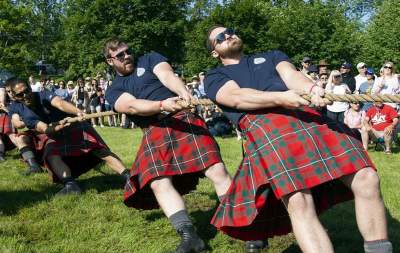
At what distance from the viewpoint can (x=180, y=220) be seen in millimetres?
3584

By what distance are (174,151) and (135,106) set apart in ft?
1.44

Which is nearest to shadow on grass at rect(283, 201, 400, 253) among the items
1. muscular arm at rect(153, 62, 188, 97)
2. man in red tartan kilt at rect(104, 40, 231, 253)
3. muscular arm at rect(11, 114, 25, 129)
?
man in red tartan kilt at rect(104, 40, 231, 253)

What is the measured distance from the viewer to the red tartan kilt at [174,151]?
374 centimetres

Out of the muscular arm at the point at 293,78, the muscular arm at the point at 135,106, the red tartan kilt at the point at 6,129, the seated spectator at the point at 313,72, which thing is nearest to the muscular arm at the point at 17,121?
the red tartan kilt at the point at 6,129

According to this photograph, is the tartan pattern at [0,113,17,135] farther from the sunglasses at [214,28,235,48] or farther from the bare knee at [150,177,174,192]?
the sunglasses at [214,28,235,48]

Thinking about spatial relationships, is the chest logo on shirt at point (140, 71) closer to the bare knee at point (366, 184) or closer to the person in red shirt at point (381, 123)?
the bare knee at point (366, 184)

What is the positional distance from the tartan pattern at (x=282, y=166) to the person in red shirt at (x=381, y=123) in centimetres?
551

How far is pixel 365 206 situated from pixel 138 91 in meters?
1.92

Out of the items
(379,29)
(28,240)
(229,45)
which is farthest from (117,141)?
(379,29)

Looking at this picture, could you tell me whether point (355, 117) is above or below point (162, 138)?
below

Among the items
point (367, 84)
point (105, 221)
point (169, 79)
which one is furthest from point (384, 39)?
point (169, 79)

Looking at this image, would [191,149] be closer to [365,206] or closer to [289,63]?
[289,63]

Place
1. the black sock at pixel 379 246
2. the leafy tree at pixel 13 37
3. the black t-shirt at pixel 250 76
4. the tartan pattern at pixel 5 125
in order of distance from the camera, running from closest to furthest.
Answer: the black sock at pixel 379 246
the black t-shirt at pixel 250 76
the tartan pattern at pixel 5 125
the leafy tree at pixel 13 37

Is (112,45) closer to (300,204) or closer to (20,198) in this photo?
(300,204)
